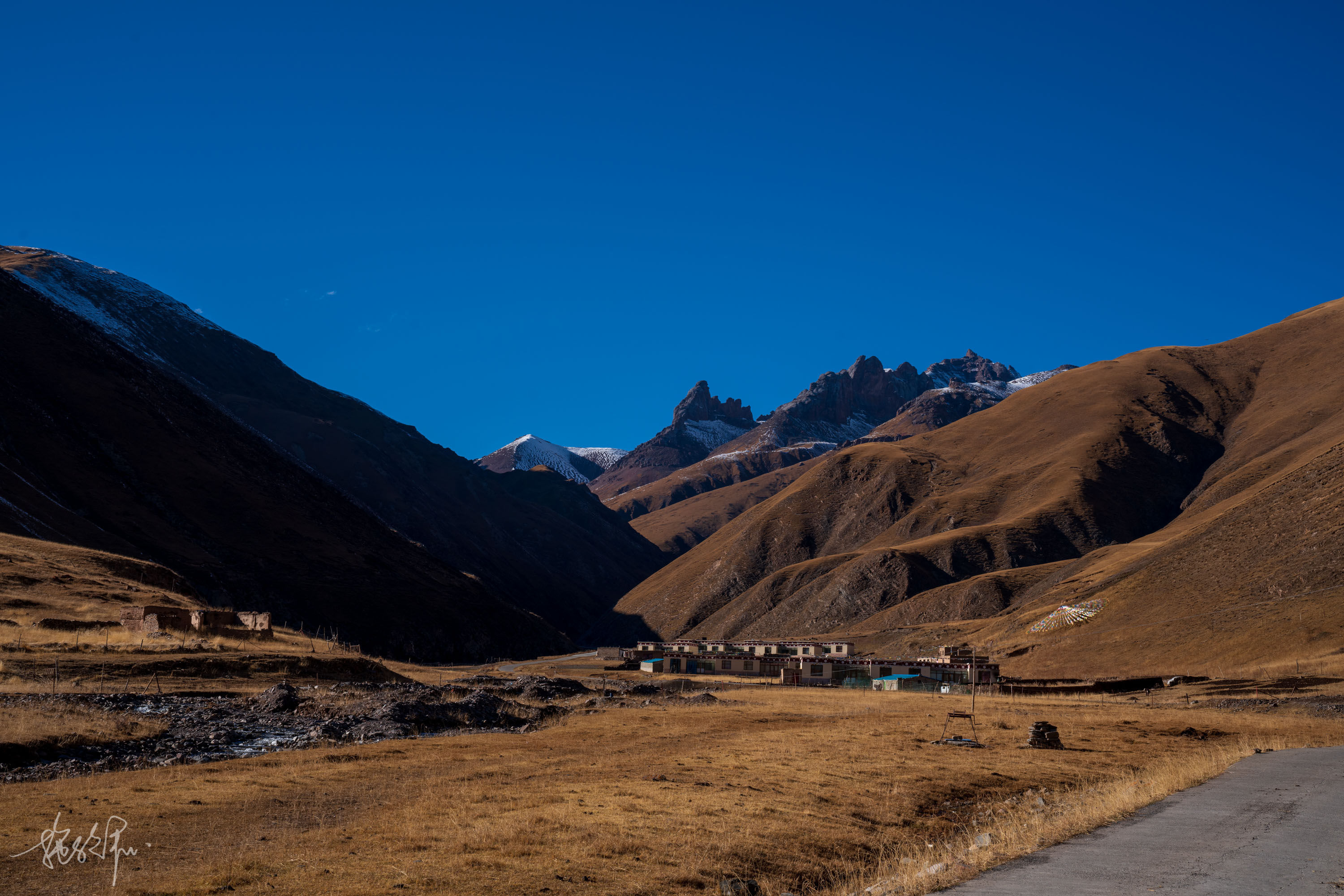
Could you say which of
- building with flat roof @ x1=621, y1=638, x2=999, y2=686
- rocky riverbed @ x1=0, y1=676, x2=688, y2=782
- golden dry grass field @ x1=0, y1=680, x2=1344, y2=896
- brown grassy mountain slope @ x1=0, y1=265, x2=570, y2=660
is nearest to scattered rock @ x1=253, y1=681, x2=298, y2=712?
rocky riverbed @ x1=0, y1=676, x2=688, y2=782

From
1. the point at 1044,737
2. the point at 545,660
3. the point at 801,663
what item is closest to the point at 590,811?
the point at 1044,737

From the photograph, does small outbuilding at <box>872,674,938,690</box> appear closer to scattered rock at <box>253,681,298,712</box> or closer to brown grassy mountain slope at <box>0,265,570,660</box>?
brown grassy mountain slope at <box>0,265,570,660</box>

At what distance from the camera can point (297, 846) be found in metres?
18.6

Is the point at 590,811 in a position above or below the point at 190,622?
below

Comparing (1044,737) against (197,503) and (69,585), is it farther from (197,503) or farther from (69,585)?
(197,503)

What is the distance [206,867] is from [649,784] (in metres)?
12.5

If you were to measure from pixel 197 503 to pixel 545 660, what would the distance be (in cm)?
5327

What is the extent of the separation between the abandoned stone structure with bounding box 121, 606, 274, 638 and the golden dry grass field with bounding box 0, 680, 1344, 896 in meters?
23.9

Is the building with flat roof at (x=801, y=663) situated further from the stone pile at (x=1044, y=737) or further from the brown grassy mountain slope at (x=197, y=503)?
the stone pile at (x=1044, y=737)

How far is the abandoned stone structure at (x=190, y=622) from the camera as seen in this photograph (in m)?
52.1

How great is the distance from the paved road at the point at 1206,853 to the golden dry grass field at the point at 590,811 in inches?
36.3

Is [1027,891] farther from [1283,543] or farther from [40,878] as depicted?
[1283,543]

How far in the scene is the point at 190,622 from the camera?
56.2m

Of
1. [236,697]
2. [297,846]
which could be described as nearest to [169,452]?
[236,697]
